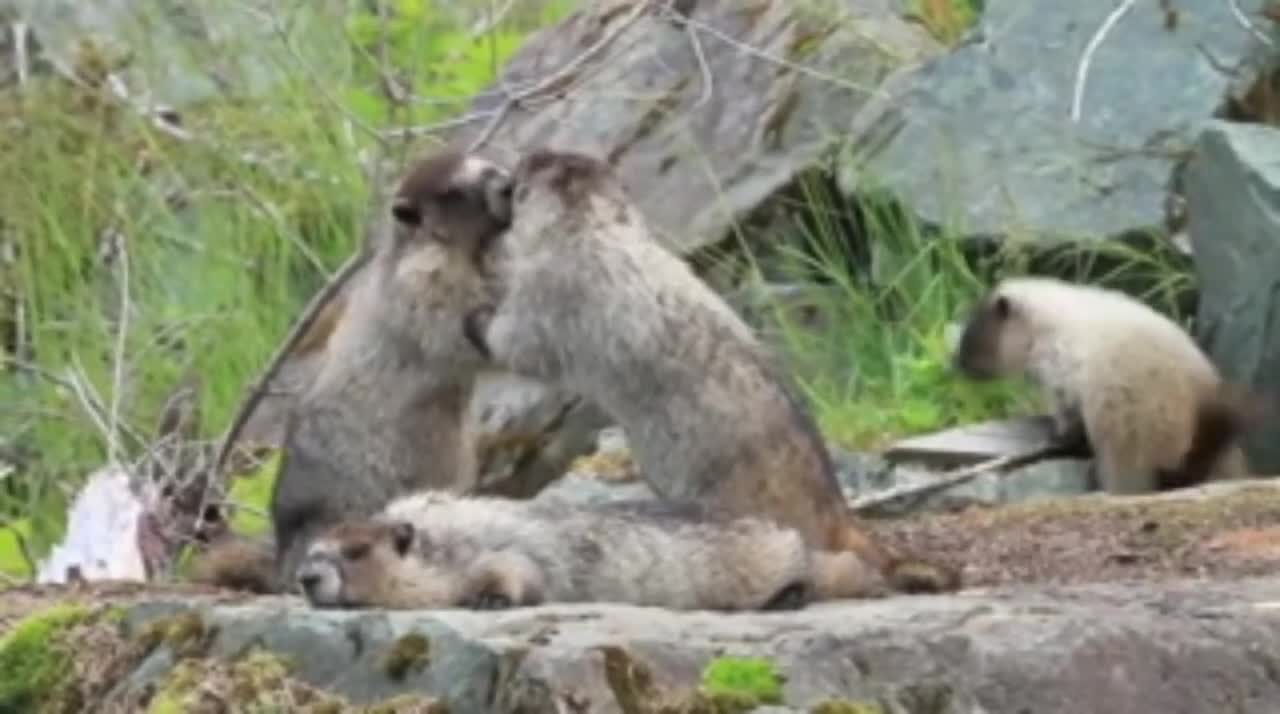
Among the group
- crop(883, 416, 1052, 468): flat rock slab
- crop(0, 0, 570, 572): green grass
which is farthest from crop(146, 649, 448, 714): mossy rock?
crop(0, 0, 570, 572): green grass

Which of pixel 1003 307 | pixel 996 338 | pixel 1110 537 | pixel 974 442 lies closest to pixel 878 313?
pixel 1003 307

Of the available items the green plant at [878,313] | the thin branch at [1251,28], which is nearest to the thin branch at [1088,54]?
the thin branch at [1251,28]

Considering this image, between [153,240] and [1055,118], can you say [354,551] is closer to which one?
[153,240]

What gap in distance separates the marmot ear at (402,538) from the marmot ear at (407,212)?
6.44 ft

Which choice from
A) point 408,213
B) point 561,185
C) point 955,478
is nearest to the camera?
point 561,185

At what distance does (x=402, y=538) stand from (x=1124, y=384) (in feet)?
16.7

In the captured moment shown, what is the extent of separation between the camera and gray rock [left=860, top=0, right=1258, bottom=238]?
38.7 ft

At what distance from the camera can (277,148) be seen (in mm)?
12508

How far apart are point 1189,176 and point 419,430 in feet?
12.8

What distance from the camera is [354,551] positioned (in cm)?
634

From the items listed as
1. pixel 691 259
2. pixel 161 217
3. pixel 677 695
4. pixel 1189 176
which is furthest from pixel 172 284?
pixel 677 695

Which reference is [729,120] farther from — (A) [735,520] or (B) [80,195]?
(A) [735,520]

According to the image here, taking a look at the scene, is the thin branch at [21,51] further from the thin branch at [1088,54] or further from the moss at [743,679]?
the moss at [743,679]

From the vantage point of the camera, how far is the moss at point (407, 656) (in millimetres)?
5645
